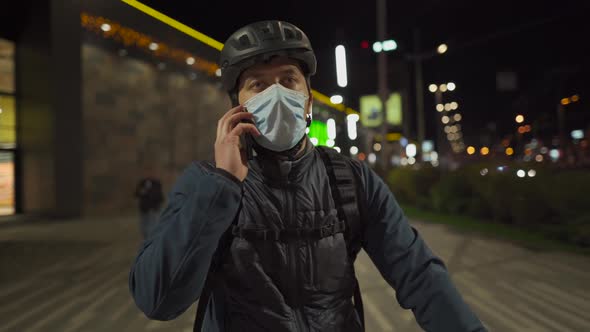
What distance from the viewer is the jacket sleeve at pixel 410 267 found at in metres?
1.53

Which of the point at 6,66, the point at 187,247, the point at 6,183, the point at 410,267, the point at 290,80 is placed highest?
the point at 6,66

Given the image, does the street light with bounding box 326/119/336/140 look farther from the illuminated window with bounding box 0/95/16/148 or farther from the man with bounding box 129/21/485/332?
the man with bounding box 129/21/485/332

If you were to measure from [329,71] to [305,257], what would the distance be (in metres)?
19.6

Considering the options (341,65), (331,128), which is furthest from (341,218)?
(331,128)

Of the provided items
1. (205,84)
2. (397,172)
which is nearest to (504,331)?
(397,172)

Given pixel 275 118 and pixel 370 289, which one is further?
pixel 370 289

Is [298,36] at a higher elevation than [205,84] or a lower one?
lower

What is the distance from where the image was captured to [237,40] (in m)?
1.65

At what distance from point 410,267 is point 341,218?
0.29 meters

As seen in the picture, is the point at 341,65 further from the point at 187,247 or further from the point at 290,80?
the point at 187,247

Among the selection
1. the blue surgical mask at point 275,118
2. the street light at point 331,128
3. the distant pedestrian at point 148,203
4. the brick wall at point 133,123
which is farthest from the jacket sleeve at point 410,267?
the street light at point 331,128

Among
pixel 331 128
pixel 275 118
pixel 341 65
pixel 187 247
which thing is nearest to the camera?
pixel 187 247

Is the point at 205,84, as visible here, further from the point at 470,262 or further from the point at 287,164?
the point at 287,164

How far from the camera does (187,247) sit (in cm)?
135
